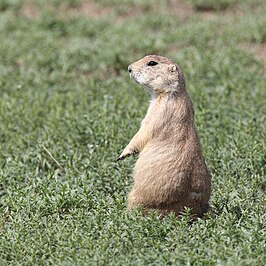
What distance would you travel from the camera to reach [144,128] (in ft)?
18.9

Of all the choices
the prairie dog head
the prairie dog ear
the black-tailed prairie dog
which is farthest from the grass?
the prairie dog ear

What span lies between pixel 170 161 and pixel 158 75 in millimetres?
726

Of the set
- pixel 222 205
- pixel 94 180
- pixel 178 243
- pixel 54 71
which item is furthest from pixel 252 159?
pixel 54 71

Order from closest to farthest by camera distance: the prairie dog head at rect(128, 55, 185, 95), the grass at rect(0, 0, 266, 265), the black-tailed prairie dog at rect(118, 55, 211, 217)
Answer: the grass at rect(0, 0, 266, 265), the black-tailed prairie dog at rect(118, 55, 211, 217), the prairie dog head at rect(128, 55, 185, 95)

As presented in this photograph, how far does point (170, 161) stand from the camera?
221 inches

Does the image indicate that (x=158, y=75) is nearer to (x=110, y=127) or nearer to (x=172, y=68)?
(x=172, y=68)

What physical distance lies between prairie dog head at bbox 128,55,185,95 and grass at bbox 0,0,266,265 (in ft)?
2.95

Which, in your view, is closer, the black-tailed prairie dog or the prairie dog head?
the black-tailed prairie dog

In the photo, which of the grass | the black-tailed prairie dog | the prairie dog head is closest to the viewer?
the grass

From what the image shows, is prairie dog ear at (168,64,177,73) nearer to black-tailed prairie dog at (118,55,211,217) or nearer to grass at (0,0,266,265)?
black-tailed prairie dog at (118,55,211,217)

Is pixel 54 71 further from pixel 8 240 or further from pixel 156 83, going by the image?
pixel 8 240

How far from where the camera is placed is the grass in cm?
529

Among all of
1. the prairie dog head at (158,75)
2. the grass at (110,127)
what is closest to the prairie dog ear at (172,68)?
the prairie dog head at (158,75)

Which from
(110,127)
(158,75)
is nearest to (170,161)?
(158,75)
